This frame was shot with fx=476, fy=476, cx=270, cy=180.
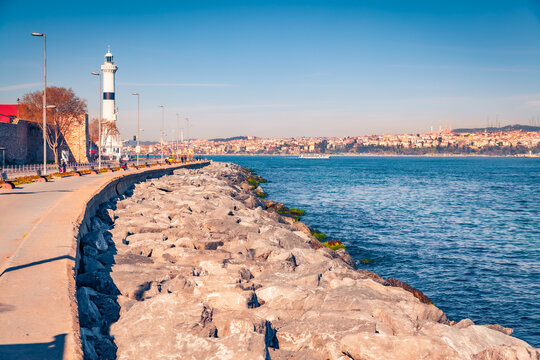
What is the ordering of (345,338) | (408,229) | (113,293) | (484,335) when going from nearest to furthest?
(345,338)
(484,335)
(113,293)
(408,229)

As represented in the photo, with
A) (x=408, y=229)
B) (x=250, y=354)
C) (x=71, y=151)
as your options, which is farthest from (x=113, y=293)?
(x=71, y=151)

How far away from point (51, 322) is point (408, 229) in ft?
67.7

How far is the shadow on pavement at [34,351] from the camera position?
385 cm

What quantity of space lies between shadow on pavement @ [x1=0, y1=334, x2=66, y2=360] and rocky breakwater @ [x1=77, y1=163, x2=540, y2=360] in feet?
1.63

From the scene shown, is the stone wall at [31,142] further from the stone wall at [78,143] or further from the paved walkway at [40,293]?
the paved walkway at [40,293]

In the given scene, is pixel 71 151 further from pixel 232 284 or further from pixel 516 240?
pixel 232 284

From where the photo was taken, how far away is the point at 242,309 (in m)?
6.56

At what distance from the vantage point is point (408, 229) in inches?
912

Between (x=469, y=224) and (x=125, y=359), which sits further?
(x=469, y=224)

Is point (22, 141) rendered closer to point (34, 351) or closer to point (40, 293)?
point (40, 293)

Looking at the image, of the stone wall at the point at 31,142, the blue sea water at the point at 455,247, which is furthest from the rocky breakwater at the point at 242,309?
the stone wall at the point at 31,142

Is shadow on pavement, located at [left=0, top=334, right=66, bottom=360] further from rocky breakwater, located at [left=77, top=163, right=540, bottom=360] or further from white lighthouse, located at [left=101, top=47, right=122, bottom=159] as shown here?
white lighthouse, located at [left=101, top=47, right=122, bottom=159]

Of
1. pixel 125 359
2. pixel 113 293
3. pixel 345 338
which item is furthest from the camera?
pixel 113 293

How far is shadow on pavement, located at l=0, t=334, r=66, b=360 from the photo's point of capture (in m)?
3.85
